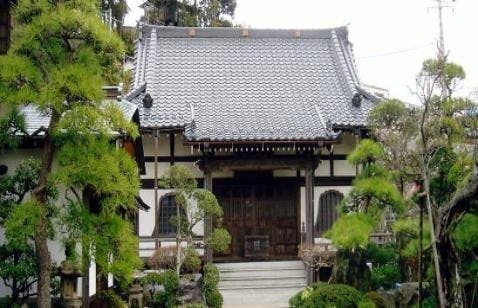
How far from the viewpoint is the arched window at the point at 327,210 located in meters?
20.8

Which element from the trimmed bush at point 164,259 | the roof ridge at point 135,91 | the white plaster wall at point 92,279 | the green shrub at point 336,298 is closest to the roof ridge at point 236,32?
the roof ridge at point 135,91

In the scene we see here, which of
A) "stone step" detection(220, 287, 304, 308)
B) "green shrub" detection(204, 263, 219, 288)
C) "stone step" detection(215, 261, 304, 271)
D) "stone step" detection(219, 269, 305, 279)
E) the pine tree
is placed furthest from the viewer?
"stone step" detection(215, 261, 304, 271)

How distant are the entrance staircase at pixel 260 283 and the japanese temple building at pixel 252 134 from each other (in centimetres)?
89

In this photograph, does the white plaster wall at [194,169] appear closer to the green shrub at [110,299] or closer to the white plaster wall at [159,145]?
the white plaster wall at [159,145]

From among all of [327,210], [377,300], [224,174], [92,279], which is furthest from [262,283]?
[92,279]

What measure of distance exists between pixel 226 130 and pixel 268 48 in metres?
6.14

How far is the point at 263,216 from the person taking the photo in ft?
69.1

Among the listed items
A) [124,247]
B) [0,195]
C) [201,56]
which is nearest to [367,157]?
[124,247]

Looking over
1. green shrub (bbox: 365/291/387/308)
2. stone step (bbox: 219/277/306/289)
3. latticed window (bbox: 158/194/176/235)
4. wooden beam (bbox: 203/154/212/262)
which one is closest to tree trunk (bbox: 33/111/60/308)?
green shrub (bbox: 365/291/387/308)

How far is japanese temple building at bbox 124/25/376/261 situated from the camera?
19547 millimetres

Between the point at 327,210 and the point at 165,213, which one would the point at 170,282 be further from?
the point at 327,210

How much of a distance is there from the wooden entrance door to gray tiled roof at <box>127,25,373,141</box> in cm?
232

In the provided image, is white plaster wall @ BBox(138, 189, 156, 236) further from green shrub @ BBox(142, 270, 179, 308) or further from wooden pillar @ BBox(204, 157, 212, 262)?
green shrub @ BBox(142, 270, 179, 308)

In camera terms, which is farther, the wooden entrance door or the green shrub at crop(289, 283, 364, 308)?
the wooden entrance door
